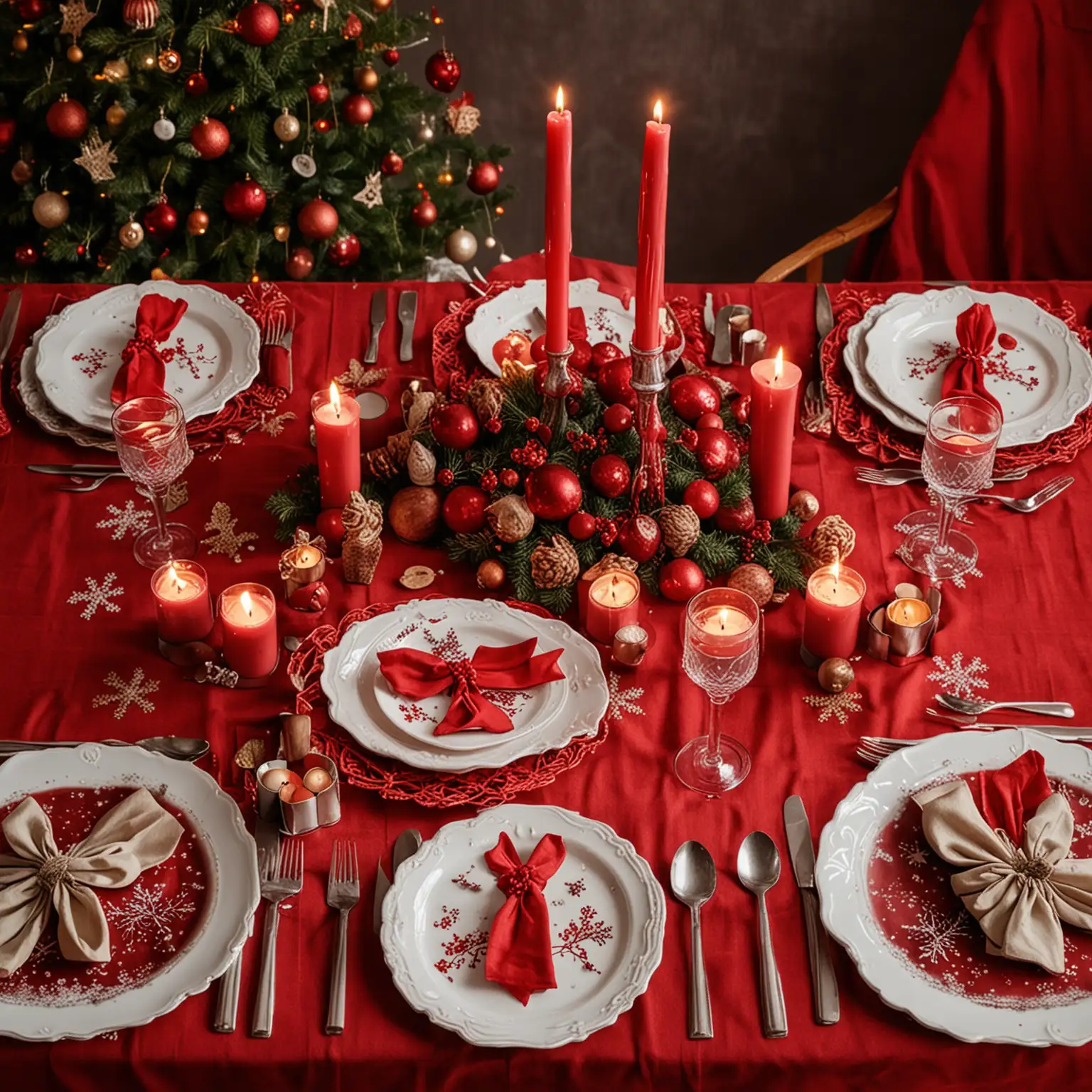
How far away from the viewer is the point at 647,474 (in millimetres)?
1732

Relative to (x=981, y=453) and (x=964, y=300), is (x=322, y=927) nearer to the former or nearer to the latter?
(x=981, y=453)

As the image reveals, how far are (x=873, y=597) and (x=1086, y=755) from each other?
0.34 metres

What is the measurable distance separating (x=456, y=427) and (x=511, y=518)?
159mm

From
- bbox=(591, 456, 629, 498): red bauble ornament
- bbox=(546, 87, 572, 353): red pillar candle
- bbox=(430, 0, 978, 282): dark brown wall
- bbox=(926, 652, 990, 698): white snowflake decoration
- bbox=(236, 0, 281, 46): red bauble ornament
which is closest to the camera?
bbox=(546, 87, 572, 353): red pillar candle

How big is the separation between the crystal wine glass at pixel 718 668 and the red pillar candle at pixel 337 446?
54 cm

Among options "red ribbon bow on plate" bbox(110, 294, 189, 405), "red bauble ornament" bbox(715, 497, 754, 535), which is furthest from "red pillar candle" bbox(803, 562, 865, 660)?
"red ribbon bow on plate" bbox(110, 294, 189, 405)

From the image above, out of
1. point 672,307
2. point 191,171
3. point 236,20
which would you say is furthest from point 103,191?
point 672,307

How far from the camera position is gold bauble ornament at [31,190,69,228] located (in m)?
2.75

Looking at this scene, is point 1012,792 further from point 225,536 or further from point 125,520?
point 125,520

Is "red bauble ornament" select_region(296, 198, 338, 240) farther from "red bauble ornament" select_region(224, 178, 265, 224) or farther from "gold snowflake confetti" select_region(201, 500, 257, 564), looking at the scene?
"gold snowflake confetti" select_region(201, 500, 257, 564)

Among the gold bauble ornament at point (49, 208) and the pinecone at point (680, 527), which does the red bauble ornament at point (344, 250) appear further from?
the pinecone at point (680, 527)

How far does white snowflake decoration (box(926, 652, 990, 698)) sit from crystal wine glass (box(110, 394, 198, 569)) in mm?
978

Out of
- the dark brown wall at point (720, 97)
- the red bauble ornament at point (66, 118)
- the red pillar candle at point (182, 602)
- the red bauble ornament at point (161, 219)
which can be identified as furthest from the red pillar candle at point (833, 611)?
the dark brown wall at point (720, 97)

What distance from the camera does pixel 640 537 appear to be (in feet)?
5.62
